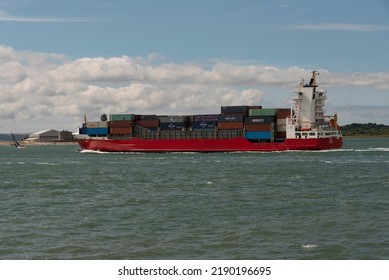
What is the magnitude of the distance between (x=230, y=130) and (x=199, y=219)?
186 ft

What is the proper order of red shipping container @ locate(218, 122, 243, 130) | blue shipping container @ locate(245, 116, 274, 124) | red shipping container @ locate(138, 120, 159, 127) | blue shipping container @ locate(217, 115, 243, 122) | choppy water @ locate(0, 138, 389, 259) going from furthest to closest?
red shipping container @ locate(138, 120, 159, 127) → blue shipping container @ locate(217, 115, 243, 122) → red shipping container @ locate(218, 122, 243, 130) → blue shipping container @ locate(245, 116, 274, 124) → choppy water @ locate(0, 138, 389, 259)

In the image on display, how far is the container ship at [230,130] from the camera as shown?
72.5 m

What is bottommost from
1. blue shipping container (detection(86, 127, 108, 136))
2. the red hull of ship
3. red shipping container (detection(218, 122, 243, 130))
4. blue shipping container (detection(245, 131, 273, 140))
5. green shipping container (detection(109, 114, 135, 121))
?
the red hull of ship

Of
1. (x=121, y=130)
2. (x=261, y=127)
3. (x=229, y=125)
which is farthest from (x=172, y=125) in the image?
(x=261, y=127)

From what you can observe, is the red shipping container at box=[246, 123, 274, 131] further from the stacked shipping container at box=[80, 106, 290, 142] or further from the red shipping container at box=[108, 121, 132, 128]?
the red shipping container at box=[108, 121, 132, 128]

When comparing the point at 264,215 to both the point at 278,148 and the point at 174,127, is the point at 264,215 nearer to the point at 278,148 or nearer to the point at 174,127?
the point at 278,148

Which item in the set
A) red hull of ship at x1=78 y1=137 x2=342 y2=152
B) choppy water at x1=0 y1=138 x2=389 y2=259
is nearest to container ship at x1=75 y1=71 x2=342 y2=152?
red hull of ship at x1=78 y1=137 x2=342 y2=152

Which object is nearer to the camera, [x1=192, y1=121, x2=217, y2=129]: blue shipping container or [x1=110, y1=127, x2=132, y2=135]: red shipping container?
[x1=192, y1=121, x2=217, y2=129]: blue shipping container

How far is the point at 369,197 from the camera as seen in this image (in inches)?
1021

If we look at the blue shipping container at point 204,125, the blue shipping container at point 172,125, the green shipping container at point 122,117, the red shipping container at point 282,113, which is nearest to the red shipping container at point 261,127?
A: the red shipping container at point 282,113

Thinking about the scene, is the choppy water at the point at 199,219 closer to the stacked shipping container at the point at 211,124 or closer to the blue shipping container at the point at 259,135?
the blue shipping container at the point at 259,135

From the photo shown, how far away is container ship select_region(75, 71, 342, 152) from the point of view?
238 ft
